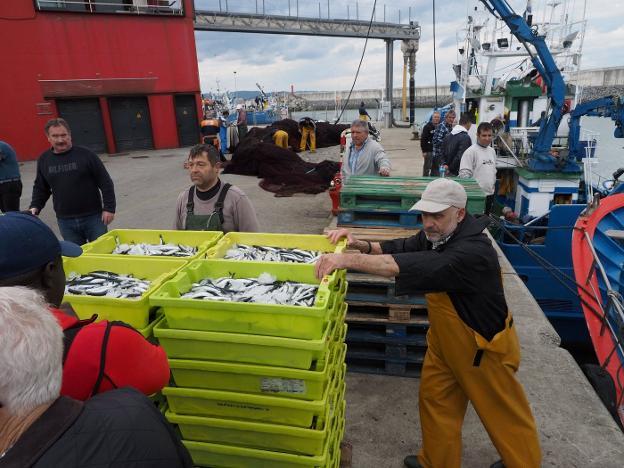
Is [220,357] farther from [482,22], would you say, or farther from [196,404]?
[482,22]

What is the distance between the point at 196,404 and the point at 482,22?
1429 centimetres

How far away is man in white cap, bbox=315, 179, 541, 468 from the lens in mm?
2369

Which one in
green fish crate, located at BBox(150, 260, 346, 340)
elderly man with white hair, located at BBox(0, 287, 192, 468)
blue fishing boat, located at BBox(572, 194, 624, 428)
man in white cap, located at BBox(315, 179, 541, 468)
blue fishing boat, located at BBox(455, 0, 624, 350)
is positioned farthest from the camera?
blue fishing boat, located at BBox(455, 0, 624, 350)

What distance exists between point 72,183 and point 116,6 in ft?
51.1

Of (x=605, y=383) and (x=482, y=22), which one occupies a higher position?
(x=482, y=22)

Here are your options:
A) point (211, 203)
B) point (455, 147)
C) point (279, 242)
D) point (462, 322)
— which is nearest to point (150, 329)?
point (279, 242)

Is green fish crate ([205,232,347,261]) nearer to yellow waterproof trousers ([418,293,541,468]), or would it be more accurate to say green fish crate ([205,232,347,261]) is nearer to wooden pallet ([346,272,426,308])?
yellow waterproof trousers ([418,293,541,468])

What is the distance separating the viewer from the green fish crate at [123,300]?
6.70 ft

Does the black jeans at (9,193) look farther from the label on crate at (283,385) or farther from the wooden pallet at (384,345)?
the label on crate at (283,385)

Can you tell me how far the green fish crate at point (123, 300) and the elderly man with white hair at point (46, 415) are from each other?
0.90 meters

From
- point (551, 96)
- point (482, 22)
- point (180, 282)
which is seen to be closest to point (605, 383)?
point (180, 282)

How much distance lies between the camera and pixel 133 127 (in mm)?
17984

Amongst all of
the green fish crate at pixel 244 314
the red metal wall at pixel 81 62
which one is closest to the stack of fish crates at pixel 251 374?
the green fish crate at pixel 244 314

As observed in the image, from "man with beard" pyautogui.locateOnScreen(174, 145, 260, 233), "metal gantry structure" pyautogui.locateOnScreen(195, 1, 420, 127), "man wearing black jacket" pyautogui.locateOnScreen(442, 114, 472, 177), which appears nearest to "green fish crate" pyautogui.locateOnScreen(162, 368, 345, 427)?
"man with beard" pyautogui.locateOnScreen(174, 145, 260, 233)
